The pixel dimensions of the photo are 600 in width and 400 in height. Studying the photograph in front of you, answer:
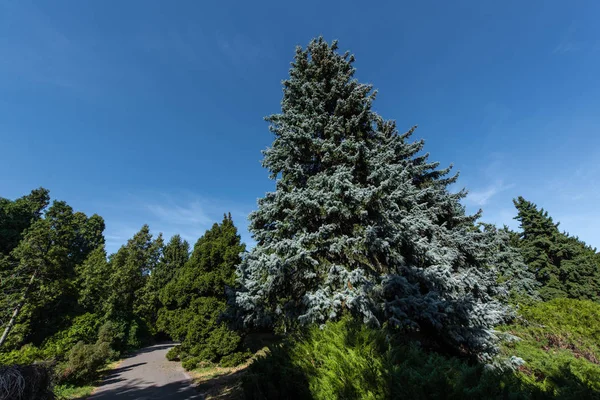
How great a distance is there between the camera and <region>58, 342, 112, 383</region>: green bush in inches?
423

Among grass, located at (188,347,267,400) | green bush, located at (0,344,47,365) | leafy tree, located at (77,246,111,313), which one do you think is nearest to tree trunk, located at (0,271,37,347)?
green bush, located at (0,344,47,365)

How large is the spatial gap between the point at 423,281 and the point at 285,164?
18.9 ft

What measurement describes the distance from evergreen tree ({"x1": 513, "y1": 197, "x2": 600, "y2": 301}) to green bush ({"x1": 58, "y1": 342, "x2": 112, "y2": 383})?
3617 centimetres

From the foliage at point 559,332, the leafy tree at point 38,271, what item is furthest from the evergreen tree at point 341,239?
the leafy tree at point 38,271

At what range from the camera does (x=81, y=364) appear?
11.1 meters

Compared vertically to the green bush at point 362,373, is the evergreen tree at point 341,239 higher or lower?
higher

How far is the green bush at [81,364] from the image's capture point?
1073 centimetres

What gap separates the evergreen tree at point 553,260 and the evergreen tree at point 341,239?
22.3 metres

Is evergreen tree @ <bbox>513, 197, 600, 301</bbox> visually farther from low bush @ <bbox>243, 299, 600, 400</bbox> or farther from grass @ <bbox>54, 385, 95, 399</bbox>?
grass @ <bbox>54, 385, 95, 399</bbox>

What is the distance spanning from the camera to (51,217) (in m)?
16.5

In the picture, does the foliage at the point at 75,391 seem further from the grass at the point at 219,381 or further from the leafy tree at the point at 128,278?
the leafy tree at the point at 128,278

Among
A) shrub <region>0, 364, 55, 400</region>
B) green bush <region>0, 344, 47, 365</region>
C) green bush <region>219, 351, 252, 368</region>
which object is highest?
shrub <region>0, 364, 55, 400</region>

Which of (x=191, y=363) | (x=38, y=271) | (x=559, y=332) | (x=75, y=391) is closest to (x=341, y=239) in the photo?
(x=559, y=332)

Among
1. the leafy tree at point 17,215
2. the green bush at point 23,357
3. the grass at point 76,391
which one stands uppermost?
the leafy tree at point 17,215
